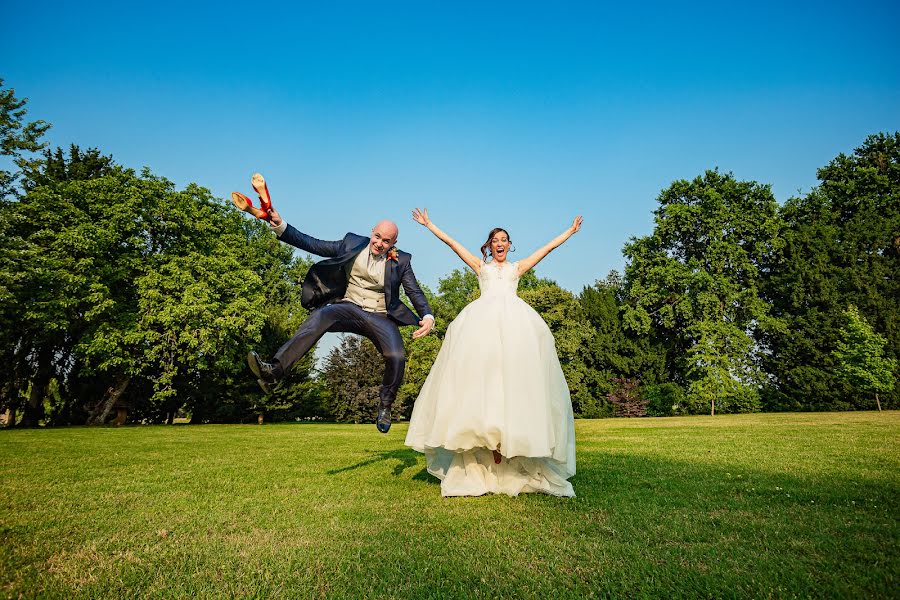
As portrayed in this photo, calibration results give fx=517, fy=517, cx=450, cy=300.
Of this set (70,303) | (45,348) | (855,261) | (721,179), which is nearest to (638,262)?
(721,179)

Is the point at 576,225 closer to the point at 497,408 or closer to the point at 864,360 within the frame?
the point at 497,408

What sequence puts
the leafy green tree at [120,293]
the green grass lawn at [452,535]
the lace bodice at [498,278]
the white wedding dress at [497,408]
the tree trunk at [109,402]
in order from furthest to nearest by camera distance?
the tree trunk at [109,402] → the leafy green tree at [120,293] → the lace bodice at [498,278] → the white wedding dress at [497,408] → the green grass lawn at [452,535]

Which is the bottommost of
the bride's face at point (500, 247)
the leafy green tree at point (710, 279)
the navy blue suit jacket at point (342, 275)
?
the navy blue suit jacket at point (342, 275)

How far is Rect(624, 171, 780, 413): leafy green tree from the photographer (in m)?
36.2

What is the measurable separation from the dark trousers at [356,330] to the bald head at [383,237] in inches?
33.2

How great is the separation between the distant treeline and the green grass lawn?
1846cm

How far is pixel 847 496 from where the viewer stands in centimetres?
517

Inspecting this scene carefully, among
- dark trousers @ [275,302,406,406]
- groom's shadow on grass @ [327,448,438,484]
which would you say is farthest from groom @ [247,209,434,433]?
groom's shadow on grass @ [327,448,438,484]

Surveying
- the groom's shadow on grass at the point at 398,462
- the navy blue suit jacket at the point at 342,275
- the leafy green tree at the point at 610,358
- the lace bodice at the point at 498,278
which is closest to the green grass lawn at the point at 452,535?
the groom's shadow on grass at the point at 398,462

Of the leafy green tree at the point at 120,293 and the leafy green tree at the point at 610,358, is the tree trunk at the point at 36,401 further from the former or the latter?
the leafy green tree at the point at 610,358

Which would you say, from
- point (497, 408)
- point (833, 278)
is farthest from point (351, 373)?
point (833, 278)

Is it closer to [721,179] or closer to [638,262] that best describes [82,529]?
[638,262]

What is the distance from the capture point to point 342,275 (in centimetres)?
702

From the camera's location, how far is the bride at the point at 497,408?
576 centimetres
